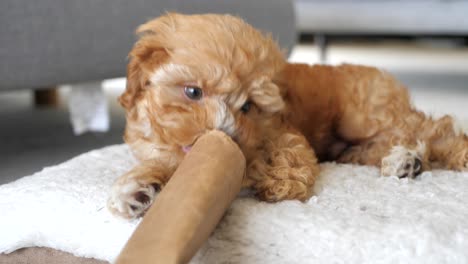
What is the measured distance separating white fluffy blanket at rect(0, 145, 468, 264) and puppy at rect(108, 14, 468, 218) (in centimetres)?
8

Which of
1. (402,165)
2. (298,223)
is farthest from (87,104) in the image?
(298,223)

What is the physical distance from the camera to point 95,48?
245cm

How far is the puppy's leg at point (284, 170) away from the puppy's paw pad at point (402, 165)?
0.66ft

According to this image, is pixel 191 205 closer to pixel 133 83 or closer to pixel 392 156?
pixel 133 83

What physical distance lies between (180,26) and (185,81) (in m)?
0.16

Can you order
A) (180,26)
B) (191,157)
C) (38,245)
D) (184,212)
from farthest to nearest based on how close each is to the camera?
1. (180,26)
2. (38,245)
3. (191,157)
4. (184,212)

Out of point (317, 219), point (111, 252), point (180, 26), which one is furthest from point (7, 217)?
point (317, 219)

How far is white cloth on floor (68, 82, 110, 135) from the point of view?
280 centimetres

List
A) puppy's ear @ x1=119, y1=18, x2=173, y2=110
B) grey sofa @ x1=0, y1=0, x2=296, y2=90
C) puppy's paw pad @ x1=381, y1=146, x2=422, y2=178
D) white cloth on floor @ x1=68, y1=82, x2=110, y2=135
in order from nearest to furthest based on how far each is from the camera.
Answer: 1. puppy's ear @ x1=119, y1=18, x2=173, y2=110
2. puppy's paw pad @ x1=381, y1=146, x2=422, y2=178
3. grey sofa @ x1=0, y1=0, x2=296, y2=90
4. white cloth on floor @ x1=68, y1=82, x2=110, y2=135

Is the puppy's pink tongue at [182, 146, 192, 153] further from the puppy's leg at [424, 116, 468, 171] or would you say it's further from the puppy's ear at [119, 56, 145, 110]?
the puppy's leg at [424, 116, 468, 171]

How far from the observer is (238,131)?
1361 millimetres

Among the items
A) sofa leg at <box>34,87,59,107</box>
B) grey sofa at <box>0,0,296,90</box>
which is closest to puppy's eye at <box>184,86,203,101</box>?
grey sofa at <box>0,0,296,90</box>

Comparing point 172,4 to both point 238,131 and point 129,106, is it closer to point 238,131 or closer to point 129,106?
point 129,106

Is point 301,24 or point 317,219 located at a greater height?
point 317,219
